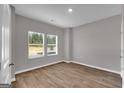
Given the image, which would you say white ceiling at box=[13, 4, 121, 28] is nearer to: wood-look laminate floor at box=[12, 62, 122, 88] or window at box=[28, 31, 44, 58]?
window at box=[28, 31, 44, 58]

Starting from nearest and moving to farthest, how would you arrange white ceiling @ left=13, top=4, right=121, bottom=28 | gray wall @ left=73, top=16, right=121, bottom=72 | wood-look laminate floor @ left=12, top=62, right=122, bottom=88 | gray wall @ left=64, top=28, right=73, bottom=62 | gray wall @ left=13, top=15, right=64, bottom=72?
wood-look laminate floor @ left=12, top=62, right=122, bottom=88 < white ceiling @ left=13, top=4, right=121, bottom=28 < gray wall @ left=13, top=15, right=64, bottom=72 < gray wall @ left=73, top=16, right=121, bottom=72 < gray wall @ left=64, top=28, right=73, bottom=62

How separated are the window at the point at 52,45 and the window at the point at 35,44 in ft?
1.63

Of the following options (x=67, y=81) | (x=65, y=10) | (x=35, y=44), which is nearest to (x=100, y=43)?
(x=65, y=10)

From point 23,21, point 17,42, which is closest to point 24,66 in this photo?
point 17,42

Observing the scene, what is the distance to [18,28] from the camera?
366 cm

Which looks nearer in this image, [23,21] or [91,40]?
[23,21]

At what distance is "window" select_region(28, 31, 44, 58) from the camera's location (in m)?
4.30

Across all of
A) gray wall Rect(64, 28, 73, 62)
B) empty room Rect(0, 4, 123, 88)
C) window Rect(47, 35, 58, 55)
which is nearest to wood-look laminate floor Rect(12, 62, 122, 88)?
empty room Rect(0, 4, 123, 88)

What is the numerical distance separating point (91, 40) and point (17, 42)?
12.8 feet

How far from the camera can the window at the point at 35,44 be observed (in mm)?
4297

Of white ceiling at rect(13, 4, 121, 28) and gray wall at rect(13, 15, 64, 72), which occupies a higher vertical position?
white ceiling at rect(13, 4, 121, 28)

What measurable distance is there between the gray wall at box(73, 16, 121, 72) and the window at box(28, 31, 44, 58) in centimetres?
252

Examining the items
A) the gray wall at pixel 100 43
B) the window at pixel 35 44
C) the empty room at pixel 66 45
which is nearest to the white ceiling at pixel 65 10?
the empty room at pixel 66 45
